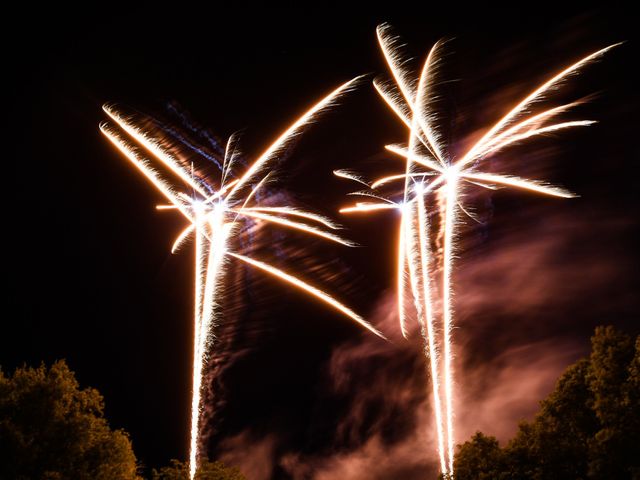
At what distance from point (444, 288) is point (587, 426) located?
5068mm

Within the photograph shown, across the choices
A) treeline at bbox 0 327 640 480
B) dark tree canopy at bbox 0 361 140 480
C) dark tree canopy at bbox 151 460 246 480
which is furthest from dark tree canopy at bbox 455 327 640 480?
dark tree canopy at bbox 0 361 140 480

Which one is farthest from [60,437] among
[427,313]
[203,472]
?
[427,313]

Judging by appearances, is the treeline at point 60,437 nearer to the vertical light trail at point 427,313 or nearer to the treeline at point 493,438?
the treeline at point 493,438

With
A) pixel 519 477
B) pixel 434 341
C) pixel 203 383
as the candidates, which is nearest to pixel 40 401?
pixel 203 383

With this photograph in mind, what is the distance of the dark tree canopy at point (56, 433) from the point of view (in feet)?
65.7

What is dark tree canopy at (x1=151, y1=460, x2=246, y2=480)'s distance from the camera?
821 inches

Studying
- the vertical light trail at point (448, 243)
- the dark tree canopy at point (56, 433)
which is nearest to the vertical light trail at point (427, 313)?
the vertical light trail at point (448, 243)

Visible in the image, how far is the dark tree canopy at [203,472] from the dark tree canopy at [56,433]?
0.92 m

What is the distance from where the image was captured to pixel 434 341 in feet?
65.3

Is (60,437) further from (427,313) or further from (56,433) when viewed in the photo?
(427,313)

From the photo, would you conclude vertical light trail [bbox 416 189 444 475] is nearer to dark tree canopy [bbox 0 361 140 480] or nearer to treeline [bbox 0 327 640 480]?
treeline [bbox 0 327 640 480]

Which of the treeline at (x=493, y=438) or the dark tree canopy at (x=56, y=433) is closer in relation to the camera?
the treeline at (x=493, y=438)

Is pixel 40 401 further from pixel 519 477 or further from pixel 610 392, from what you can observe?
pixel 610 392

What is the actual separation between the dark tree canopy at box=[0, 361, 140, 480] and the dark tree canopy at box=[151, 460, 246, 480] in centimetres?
92
